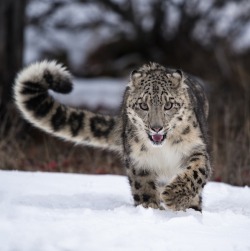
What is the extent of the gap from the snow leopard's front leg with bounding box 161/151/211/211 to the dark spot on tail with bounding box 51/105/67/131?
1400mm

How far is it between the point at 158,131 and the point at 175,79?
1.68ft

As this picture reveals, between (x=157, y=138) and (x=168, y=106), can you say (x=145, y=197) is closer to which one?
(x=157, y=138)

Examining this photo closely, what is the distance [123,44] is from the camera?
1988 centimetres

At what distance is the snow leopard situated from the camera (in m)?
5.49

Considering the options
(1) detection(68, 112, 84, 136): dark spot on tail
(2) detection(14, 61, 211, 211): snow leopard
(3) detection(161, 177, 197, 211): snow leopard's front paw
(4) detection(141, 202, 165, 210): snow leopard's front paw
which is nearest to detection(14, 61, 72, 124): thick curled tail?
(2) detection(14, 61, 211, 211): snow leopard

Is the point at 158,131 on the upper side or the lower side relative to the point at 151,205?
upper

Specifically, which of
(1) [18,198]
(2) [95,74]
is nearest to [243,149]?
(1) [18,198]

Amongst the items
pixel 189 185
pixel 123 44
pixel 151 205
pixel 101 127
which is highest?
pixel 189 185

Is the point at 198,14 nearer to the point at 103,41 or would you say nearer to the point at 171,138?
the point at 103,41

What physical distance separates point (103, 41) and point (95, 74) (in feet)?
5.76

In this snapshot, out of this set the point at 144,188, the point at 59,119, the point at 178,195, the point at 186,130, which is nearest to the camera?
the point at 178,195

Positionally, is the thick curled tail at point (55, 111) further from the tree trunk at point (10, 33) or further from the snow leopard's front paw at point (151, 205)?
the tree trunk at point (10, 33)

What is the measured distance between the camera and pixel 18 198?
5809 mm

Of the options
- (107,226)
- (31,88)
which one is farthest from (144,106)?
(107,226)
